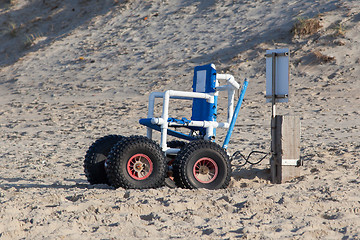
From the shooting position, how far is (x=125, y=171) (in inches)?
202

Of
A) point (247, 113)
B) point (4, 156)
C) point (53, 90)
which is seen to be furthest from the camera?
point (53, 90)

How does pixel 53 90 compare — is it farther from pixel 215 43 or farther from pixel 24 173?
pixel 24 173

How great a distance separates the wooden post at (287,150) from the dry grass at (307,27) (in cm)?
974

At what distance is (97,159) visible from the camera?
5.63 metres

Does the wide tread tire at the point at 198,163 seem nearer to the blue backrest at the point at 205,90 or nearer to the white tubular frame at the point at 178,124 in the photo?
the white tubular frame at the point at 178,124

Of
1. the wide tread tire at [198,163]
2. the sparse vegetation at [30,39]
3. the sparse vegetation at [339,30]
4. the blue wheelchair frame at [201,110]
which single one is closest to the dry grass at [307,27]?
the sparse vegetation at [339,30]

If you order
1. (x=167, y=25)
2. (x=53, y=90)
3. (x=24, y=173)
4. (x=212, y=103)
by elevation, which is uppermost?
(x=167, y=25)

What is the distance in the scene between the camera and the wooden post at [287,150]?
18.4ft

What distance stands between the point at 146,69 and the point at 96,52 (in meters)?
2.75

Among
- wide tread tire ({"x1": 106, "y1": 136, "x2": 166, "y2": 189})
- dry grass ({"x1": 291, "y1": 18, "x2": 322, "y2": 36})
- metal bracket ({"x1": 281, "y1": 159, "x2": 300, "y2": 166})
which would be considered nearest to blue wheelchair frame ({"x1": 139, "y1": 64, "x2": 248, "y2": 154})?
wide tread tire ({"x1": 106, "y1": 136, "x2": 166, "y2": 189})

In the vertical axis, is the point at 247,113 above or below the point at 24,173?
above

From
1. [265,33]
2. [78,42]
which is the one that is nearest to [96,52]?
[78,42]

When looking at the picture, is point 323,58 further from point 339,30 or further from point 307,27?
point 307,27

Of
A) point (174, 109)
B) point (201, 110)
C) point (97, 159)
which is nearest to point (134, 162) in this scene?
point (97, 159)
